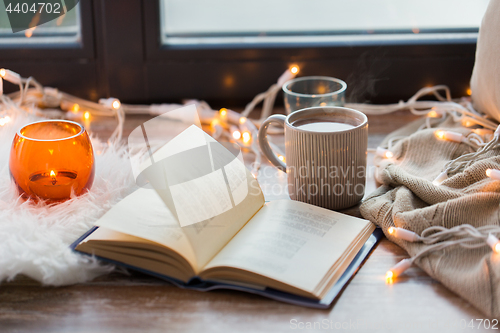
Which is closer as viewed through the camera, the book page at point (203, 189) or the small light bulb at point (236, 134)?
the book page at point (203, 189)

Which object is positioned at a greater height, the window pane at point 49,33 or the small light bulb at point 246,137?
the window pane at point 49,33

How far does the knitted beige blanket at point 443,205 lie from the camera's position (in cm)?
54

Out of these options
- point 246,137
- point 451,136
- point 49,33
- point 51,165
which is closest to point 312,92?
point 246,137

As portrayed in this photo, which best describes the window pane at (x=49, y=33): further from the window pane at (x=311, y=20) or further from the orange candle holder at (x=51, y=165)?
the orange candle holder at (x=51, y=165)

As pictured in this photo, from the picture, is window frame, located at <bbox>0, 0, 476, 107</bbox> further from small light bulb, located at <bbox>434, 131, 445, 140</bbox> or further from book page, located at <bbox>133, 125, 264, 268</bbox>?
book page, located at <bbox>133, 125, 264, 268</bbox>

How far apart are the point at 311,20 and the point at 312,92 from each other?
24 cm

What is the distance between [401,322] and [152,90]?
2.56 feet

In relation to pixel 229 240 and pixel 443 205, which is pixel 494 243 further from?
pixel 229 240

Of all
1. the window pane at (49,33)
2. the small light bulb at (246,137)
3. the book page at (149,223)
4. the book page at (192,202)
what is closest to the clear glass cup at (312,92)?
the small light bulb at (246,137)

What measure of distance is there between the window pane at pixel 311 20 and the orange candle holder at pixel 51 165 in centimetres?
47

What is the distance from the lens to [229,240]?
61cm

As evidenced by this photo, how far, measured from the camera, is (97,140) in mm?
909

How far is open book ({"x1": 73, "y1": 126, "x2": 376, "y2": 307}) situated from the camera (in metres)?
0.55

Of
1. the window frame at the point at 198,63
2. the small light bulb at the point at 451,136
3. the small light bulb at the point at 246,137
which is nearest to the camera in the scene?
the small light bulb at the point at 451,136
